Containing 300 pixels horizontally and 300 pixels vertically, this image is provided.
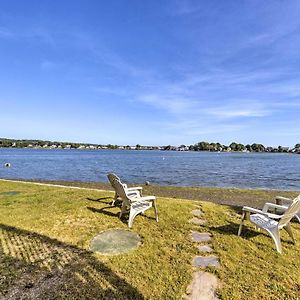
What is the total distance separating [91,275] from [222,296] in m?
2.00

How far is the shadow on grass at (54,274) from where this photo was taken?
3529 mm

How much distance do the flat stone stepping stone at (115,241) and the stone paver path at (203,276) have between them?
50.9 inches

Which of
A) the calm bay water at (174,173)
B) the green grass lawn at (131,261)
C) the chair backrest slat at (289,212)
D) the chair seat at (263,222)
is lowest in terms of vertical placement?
the calm bay water at (174,173)

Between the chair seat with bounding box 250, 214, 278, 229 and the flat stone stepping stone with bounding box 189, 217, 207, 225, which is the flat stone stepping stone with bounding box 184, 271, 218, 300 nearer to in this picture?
the chair seat with bounding box 250, 214, 278, 229

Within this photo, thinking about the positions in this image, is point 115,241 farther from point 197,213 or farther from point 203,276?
point 197,213

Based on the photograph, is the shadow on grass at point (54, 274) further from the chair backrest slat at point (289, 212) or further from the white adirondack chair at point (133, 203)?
the chair backrest slat at point (289, 212)

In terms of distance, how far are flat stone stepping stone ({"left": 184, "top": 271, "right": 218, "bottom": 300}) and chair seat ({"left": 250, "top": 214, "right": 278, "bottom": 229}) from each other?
82.2 inches

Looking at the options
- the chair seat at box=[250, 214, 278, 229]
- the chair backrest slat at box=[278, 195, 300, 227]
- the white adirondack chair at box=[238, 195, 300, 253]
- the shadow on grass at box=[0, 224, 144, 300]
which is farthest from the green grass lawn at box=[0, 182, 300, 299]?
the chair backrest slat at box=[278, 195, 300, 227]

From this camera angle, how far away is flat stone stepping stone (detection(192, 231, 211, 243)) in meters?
5.52

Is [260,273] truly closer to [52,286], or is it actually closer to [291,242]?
[291,242]

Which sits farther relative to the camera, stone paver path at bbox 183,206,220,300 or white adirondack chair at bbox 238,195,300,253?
white adirondack chair at bbox 238,195,300,253

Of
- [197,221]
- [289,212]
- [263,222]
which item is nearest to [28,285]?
[197,221]

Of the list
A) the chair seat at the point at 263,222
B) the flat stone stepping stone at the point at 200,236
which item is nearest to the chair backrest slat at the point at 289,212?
the chair seat at the point at 263,222

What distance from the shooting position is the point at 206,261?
4504 mm
